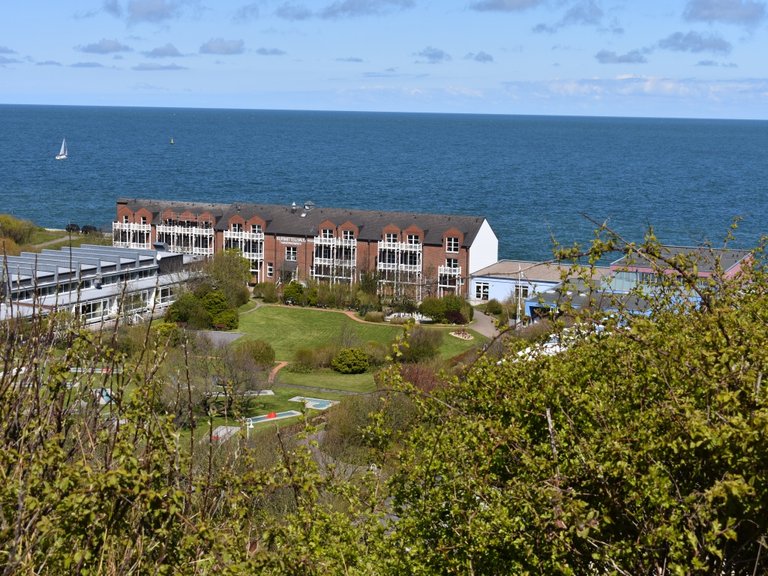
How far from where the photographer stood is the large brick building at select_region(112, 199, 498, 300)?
5509 centimetres

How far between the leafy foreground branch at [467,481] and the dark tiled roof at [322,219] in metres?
44.8

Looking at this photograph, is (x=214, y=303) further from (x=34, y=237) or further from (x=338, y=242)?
(x=34, y=237)

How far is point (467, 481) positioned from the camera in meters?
9.45

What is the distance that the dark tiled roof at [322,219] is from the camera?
5624cm

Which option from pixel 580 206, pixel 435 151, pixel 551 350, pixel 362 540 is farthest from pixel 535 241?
pixel 435 151

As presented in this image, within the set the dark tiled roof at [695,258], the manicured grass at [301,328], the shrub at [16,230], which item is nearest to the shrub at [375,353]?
the manicured grass at [301,328]

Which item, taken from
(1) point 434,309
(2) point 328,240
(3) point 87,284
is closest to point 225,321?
(3) point 87,284

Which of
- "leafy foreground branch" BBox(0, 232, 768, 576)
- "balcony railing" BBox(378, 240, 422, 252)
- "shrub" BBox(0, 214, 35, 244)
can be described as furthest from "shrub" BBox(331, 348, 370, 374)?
"shrub" BBox(0, 214, 35, 244)

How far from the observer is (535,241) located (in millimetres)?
77500

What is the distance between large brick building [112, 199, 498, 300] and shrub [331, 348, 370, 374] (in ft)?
42.8

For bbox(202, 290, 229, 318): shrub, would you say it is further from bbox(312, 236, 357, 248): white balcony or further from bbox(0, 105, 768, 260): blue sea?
bbox(0, 105, 768, 260): blue sea

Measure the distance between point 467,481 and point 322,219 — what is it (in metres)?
50.4

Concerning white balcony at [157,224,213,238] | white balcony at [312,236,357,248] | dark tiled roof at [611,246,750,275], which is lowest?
white balcony at [312,236,357,248]

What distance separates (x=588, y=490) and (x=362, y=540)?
2.37m
